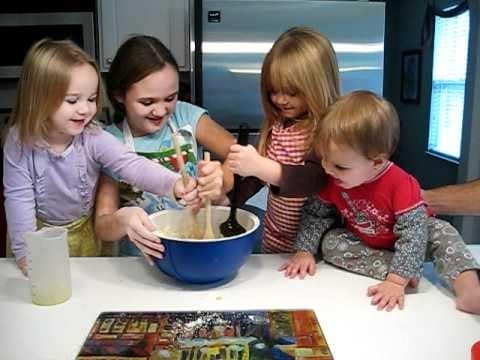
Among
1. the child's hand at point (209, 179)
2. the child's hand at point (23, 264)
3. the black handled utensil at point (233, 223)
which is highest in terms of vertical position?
the child's hand at point (209, 179)

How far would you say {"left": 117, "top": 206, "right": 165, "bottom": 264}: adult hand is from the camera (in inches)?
36.4

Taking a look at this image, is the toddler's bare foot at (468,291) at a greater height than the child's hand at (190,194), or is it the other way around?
the child's hand at (190,194)

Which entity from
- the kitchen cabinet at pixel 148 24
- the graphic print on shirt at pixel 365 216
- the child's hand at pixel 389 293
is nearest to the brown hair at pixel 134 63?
the graphic print on shirt at pixel 365 216

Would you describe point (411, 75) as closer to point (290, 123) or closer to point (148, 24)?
point (148, 24)

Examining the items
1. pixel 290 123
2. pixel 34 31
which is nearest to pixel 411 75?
pixel 34 31

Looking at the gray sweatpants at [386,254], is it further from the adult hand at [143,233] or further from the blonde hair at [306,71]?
the adult hand at [143,233]

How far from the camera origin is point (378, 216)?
99 centimetres

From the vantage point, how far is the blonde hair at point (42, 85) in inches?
41.6

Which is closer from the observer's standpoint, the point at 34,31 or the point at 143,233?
the point at 143,233

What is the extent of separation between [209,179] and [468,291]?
0.49 m

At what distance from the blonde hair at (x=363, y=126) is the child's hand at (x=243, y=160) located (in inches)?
5.0

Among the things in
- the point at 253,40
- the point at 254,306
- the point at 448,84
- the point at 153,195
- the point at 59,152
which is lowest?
the point at 254,306

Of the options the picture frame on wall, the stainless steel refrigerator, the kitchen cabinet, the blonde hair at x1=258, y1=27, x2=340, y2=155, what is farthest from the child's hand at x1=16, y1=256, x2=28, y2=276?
the picture frame on wall

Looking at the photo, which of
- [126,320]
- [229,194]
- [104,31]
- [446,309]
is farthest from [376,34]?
[126,320]
